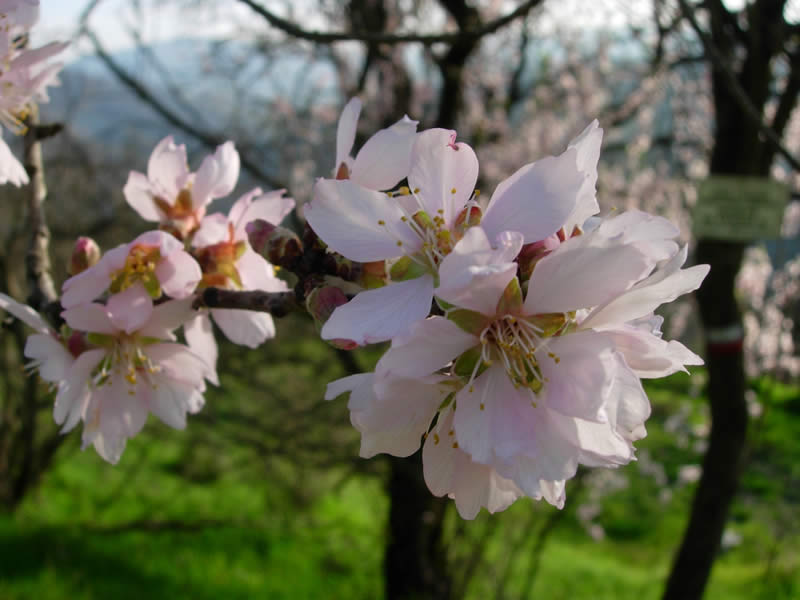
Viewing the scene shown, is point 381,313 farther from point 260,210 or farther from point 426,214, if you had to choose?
point 260,210

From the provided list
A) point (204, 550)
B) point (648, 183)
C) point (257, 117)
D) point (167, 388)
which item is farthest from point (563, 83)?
point (167, 388)

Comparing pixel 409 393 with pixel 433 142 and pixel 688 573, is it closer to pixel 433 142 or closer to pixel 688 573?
pixel 433 142

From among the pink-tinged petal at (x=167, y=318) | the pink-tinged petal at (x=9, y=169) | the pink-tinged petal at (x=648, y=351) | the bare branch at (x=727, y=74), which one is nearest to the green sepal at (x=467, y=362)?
the pink-tinged petal at (x=648, y=351)

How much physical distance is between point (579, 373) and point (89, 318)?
20.2 inches

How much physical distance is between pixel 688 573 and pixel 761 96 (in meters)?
1.37

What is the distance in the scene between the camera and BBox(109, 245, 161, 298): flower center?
2.31ft

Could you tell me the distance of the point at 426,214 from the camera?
59 centimetres

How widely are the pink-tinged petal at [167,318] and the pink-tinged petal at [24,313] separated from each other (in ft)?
0.34

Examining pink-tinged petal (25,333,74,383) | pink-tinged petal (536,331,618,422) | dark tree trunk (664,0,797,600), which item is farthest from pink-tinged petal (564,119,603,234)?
dark tree trunk (664,0,797,600)

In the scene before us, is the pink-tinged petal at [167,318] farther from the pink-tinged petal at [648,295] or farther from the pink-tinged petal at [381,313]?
the pink-tinged petal at [648,295]

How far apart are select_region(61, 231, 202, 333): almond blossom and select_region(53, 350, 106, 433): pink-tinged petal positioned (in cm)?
8

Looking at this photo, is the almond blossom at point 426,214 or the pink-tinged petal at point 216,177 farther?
the pink-tinged petal at point 216,177

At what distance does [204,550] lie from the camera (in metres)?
3.45

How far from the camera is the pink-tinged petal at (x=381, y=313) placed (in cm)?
49
